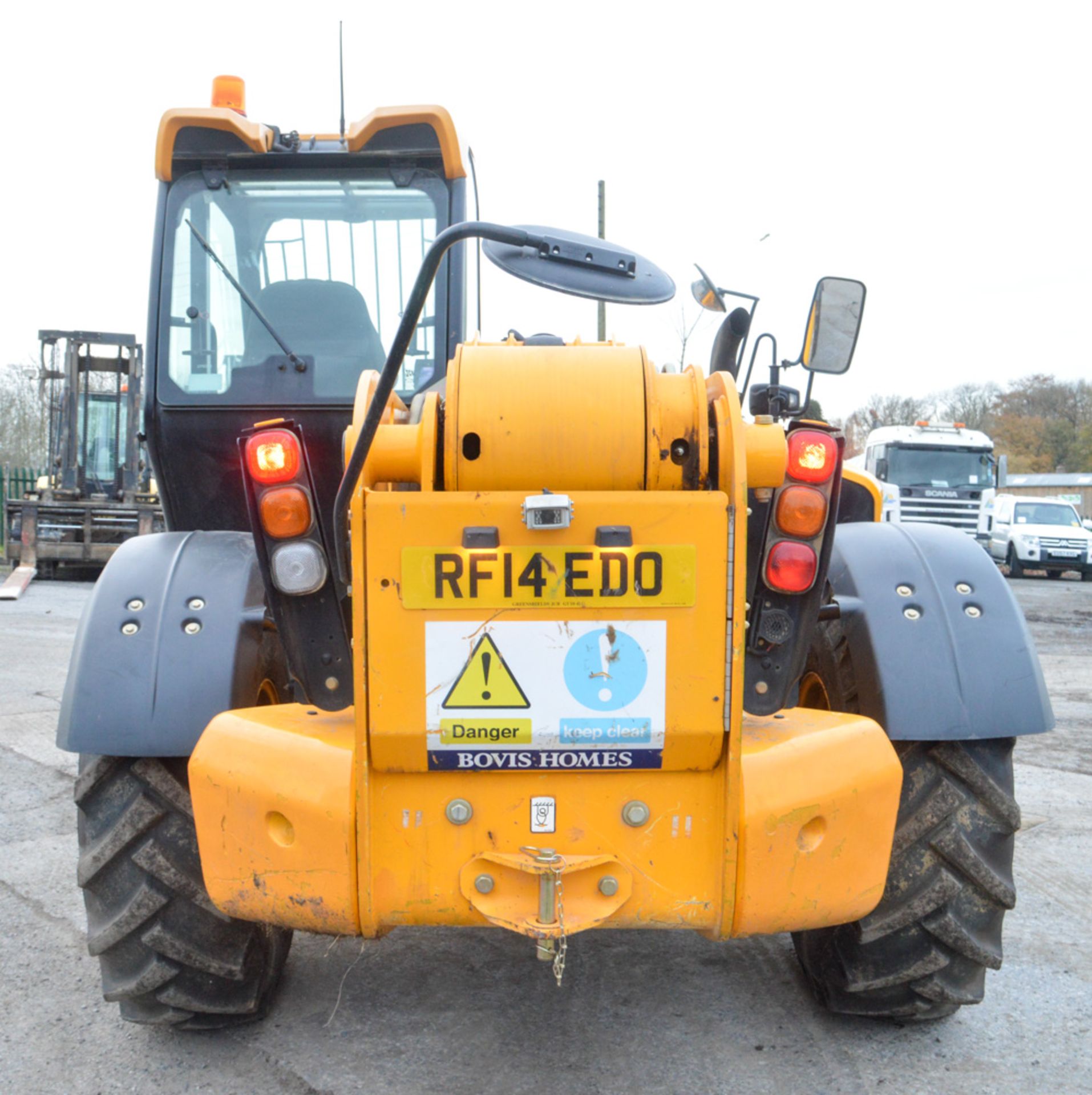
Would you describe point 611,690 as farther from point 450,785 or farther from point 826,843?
point 826,843

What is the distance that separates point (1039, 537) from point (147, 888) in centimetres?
2297

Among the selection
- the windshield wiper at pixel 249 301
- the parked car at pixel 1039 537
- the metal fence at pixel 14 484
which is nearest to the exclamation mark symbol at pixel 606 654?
the windshield wiper at pixel 249 301

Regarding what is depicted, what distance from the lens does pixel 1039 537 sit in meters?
22.4

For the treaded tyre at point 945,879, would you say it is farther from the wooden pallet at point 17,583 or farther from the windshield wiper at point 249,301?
the wooden pallet at point 17,583

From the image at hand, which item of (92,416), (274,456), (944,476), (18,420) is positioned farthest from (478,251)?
(18,420)

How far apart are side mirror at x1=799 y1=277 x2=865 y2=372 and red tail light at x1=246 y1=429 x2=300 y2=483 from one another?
1.34m

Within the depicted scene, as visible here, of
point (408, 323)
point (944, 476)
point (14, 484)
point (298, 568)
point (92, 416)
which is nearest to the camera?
point (408, 323)

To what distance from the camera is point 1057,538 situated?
73.5 feet

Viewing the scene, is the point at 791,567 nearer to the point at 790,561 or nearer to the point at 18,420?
the point at 790,561

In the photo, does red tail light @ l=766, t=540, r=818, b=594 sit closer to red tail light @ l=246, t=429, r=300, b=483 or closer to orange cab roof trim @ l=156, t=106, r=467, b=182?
red tail light @ l=246, t=429, r=300, b=483

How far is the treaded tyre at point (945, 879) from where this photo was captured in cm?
254

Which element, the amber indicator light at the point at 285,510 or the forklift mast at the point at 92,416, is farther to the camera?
the forklift mast at the point at 92,416

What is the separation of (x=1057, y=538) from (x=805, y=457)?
22612 millimetres

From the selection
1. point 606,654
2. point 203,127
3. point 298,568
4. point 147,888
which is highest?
point 203,127
